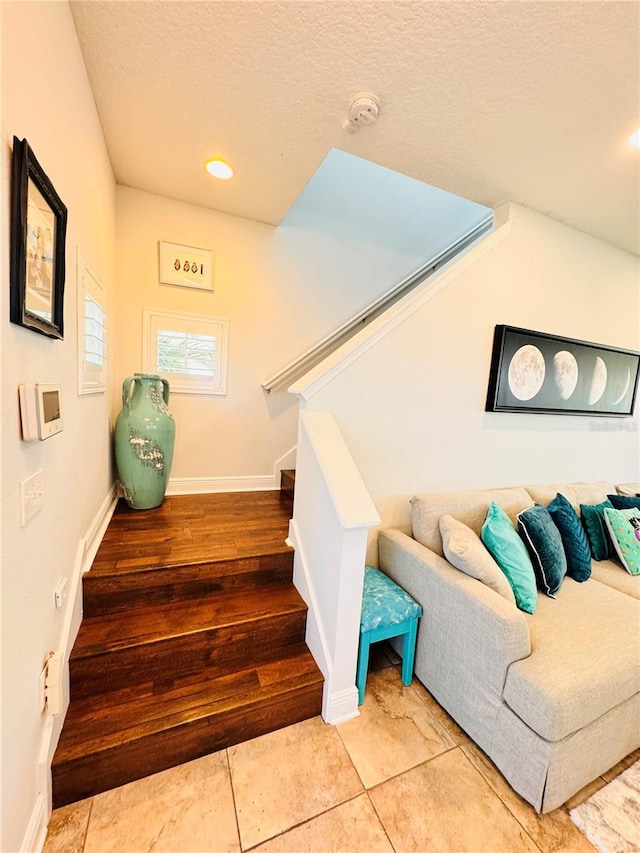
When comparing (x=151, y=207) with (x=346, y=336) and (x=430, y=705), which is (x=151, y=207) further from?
(x=430, y=705)

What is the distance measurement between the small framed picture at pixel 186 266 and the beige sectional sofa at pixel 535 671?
236 centimetres

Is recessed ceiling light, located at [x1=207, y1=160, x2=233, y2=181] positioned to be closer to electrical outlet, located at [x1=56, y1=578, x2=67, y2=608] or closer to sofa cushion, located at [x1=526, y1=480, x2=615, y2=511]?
electrical outlet, located at [x1=56, y1=578, x2=67, y2=608]

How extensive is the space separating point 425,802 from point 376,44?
280 cm

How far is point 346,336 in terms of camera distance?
3.11 metres

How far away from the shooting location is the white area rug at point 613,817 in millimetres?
1147

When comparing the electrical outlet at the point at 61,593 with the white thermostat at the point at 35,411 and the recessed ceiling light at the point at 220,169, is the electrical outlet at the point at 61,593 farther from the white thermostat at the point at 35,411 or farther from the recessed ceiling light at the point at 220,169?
the recessed ceiling light at the point at 220,169

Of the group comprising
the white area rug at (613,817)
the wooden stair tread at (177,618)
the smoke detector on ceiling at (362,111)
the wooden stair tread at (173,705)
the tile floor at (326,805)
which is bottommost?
the white area rug at (613,817)

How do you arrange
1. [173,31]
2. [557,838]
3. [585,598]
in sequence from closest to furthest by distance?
[557,838] → [173,31] → [585,598]

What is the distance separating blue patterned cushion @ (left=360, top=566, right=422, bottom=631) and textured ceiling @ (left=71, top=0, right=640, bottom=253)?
232cm

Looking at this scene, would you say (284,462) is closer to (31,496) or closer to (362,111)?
(31,496)

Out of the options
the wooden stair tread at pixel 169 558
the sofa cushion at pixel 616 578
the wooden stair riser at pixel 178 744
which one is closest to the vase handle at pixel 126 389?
the wooden stair tread at pixel 169 558

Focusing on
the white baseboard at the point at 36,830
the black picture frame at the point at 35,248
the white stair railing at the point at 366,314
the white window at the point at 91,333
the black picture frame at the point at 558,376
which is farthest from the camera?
the white stair railing at the point at 366,314

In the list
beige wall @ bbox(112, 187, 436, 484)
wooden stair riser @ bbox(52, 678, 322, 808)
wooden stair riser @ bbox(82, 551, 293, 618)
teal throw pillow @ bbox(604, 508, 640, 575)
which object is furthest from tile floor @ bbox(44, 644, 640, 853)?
beige wall @ bbox(112, 187, 436, 484)

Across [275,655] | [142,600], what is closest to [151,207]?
[142,600]
